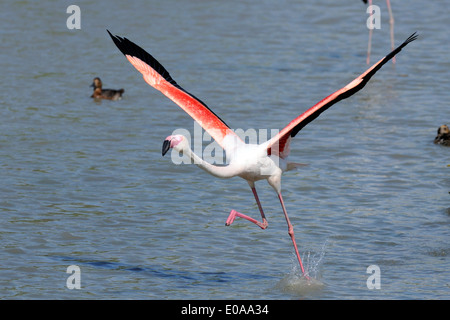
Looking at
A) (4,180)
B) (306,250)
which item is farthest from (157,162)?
(306,250)

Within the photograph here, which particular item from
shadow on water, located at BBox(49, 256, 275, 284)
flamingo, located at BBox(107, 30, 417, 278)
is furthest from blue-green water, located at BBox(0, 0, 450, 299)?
flamingo, located at BBox(107, 30, 417, 278)

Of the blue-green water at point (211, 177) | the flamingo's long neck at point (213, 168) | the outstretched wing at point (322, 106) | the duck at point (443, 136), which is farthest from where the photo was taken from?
the duck at point (443, 136)

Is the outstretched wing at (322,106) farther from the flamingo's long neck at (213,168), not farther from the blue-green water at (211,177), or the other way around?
the blue-green water at (211,177)

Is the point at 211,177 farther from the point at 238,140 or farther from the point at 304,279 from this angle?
the point at 304,279

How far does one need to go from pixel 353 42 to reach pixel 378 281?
13378 millimetres

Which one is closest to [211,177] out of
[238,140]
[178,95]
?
[178,95]

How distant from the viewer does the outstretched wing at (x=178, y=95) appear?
980 centimetres

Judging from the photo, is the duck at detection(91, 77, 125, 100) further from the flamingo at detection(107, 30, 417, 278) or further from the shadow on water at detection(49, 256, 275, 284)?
the shadow on water at detection(49, 256, 275, 284)

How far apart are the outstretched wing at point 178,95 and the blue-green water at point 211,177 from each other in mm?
1338

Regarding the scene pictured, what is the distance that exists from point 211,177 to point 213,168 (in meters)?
4.18

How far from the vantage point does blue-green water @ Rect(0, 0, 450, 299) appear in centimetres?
970

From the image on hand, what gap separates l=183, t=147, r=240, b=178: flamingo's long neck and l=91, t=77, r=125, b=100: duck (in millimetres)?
7880

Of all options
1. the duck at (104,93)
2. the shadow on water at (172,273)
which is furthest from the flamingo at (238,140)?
the duck at (104,93)

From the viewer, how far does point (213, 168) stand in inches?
355
